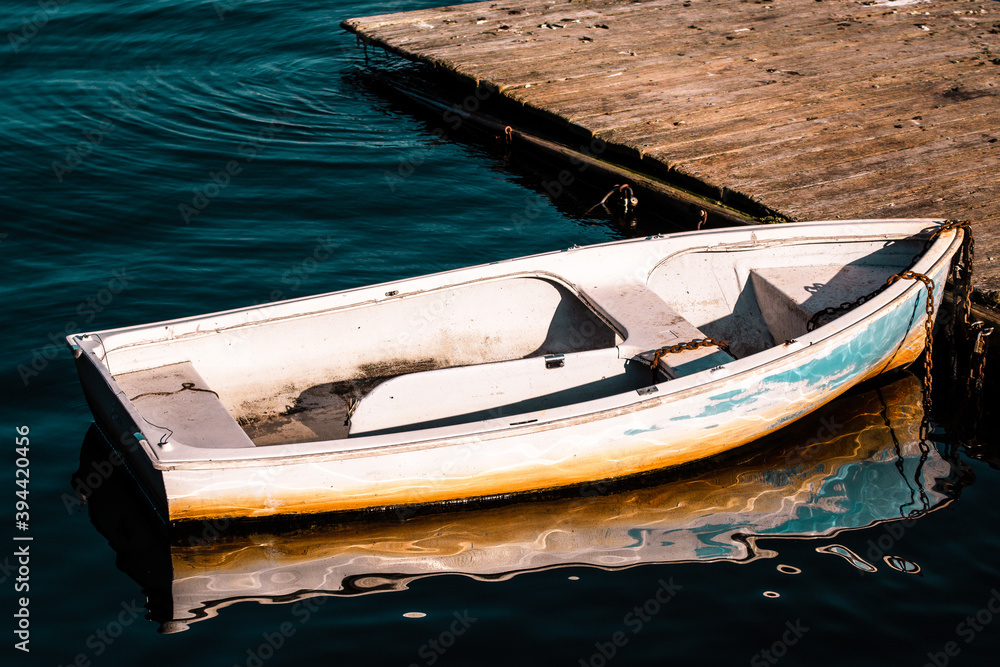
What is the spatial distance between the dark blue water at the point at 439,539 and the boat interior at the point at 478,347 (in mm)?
698

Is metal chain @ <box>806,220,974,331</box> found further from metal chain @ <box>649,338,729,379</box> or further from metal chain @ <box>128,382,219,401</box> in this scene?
metal chain @ <box>128,382,219,401</box>

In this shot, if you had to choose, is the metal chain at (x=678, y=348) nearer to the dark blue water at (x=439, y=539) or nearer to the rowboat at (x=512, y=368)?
the rowboat at (x=512, y=368)

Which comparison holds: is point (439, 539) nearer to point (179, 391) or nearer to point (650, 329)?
point (179, 391)

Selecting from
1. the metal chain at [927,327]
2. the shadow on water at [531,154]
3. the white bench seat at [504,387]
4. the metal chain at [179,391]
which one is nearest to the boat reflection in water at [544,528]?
the metal chain at [927,327]

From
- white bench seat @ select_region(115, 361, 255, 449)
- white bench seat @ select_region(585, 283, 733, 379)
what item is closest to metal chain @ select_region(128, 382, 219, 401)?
white bench seat @ select_region(115, 361, 255, 449)

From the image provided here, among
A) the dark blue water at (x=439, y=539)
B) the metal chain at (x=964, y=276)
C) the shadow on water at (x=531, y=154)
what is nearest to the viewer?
the dark blue water at (x=439, y=539)

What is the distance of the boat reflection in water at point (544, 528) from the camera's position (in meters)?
5.32

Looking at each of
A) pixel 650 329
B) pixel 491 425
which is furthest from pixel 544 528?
pixel 650 329

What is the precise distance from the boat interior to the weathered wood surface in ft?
3.63

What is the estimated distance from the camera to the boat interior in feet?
19.5

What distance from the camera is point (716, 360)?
6.11 m

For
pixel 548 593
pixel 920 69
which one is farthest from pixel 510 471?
pixel 920 69

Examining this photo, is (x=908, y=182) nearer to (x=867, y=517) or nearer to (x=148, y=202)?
(x=867, y=517)

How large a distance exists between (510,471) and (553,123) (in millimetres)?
5531
